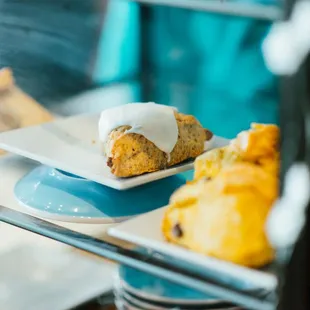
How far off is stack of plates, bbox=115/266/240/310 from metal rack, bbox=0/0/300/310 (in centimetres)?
4

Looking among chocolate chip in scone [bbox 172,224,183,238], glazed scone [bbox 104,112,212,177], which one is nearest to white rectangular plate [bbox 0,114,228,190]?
glazed scone [bbox 104,112,212,177]

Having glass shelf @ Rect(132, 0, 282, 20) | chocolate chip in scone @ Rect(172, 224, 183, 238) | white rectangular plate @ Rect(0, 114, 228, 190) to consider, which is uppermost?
glass shelf @ Rect(132, 0, 282, 20)

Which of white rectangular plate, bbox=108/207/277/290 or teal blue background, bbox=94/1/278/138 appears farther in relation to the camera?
teal blue background, bbox=94/1/278/138

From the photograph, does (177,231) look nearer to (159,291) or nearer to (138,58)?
(159,291)

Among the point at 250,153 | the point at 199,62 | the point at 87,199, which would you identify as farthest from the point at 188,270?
the point at 199,62

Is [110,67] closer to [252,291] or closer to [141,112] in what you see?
[141,112]

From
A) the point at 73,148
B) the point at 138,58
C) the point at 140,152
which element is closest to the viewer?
the point at 140,152

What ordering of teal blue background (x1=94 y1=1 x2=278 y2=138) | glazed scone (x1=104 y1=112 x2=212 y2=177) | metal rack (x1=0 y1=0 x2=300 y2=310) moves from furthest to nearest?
teal blue background (x1=94 y1=1 x2=278 y2=138) < glazed scone (x1=104 y1=112 x2=212 y2=177) < metal rack (x1=0 y1=0 x2=300 y2=310)

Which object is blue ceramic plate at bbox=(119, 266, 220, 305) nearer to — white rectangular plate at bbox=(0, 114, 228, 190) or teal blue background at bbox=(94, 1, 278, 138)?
white rectangular plate at bbox=(0, 114, 228, 190)

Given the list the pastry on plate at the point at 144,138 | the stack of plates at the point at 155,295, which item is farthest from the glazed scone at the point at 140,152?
the stack of plates at the point at 155,295

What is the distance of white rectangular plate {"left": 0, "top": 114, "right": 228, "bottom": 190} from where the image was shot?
746 millimetres

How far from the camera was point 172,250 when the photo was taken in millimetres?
576

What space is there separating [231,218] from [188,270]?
0.06 metres

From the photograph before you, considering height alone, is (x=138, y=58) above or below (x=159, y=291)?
above
